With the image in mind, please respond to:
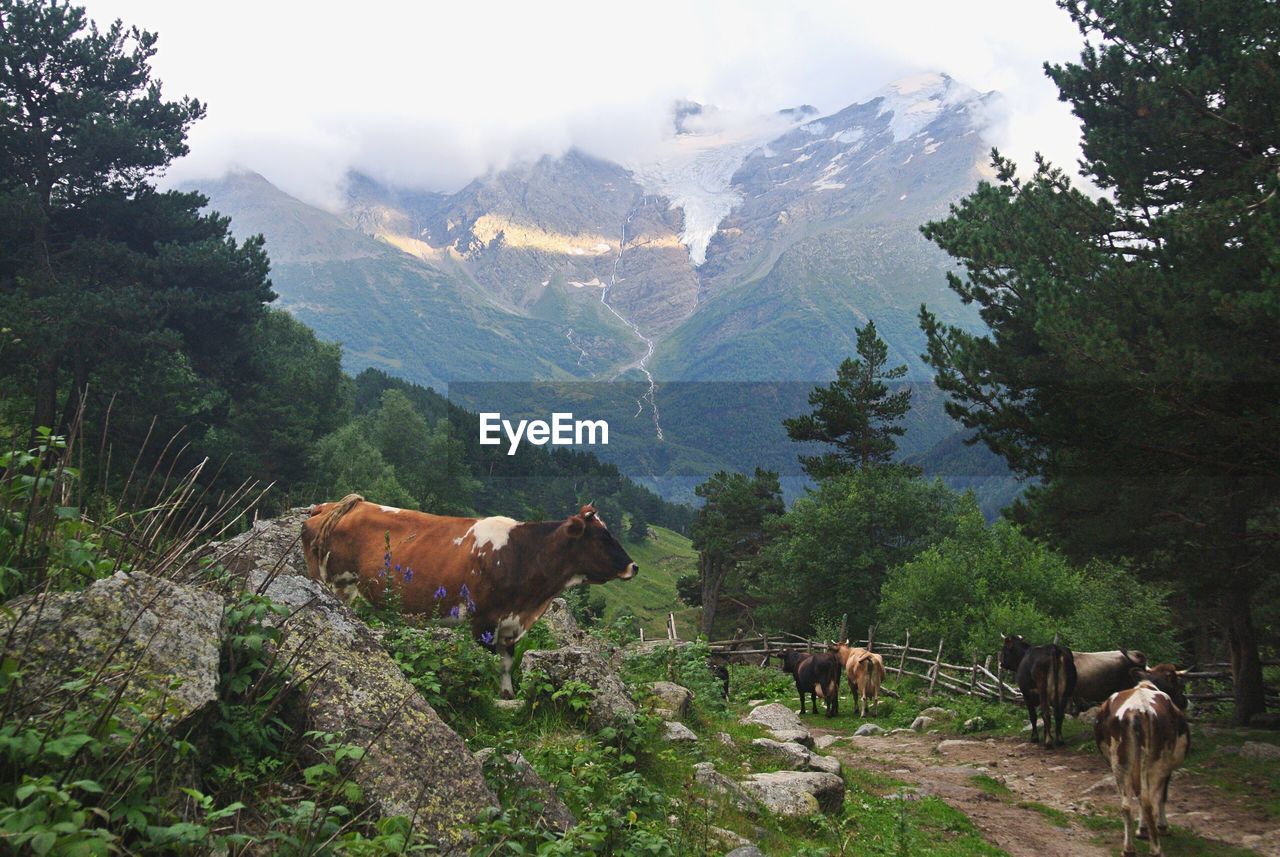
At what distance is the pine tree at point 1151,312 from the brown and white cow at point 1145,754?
4.79m

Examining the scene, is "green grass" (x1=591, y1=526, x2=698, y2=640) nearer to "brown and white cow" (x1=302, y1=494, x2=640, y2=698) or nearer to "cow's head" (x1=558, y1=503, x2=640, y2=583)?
"cow's head" (x1=558, y1=503, x2=640, y2=583)

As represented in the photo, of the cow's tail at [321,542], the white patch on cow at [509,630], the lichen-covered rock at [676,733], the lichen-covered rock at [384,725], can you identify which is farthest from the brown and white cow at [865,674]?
the lichen-covered rock at [384,725]

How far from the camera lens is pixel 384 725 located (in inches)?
185

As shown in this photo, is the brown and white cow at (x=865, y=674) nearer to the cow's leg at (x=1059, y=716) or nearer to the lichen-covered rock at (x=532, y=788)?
the cow's leg at (x=1059, y=716)

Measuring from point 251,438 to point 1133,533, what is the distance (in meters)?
38.8

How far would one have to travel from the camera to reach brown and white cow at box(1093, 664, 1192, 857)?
10609mm

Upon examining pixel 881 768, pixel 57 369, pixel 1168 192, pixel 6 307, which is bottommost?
pixel 881 768

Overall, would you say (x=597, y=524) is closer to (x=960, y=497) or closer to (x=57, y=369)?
(x=57, y=369)

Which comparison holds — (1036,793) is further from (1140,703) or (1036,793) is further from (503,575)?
(503,575)

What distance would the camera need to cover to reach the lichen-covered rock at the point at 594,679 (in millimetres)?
8039

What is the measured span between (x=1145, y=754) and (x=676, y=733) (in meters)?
6.08

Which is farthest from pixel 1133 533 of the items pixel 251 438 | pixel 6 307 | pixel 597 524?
pixel 251 438

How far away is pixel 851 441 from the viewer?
159 ft

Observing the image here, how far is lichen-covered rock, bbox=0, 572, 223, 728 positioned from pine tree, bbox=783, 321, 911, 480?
41758 mm
